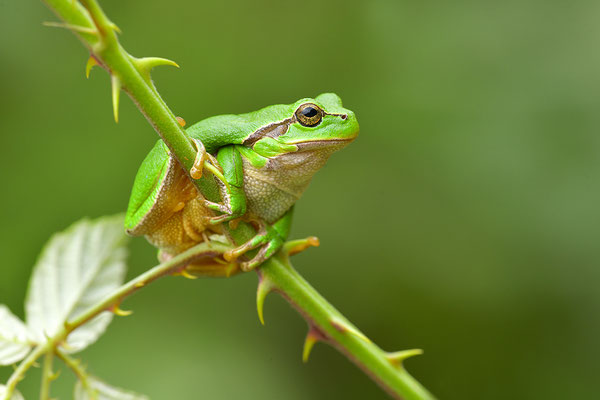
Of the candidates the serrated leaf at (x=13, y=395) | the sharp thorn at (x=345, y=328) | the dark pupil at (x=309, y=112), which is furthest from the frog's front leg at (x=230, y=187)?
the serrated leaf at (x=13, y=395)

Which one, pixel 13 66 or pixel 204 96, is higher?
pixel 13 66

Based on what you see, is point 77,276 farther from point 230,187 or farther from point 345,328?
point 345,328

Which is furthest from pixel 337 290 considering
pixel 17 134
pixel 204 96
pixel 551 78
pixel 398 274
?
pixel 17 134

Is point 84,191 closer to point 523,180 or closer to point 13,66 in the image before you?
point 13,66

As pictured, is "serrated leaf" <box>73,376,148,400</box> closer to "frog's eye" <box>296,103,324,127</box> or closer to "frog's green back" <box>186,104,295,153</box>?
"frog's green back" <box>186,104,295,153</box>

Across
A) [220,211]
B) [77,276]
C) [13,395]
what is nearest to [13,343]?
[13,395]
